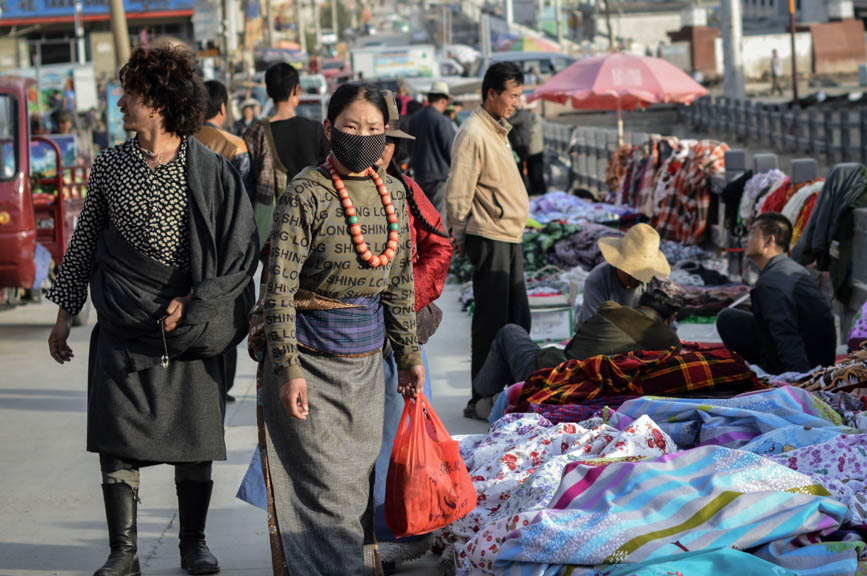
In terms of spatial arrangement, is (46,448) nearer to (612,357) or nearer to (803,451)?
(612,357)

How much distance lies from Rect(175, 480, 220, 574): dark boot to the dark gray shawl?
222 millimetres

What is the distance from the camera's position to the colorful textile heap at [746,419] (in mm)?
4918

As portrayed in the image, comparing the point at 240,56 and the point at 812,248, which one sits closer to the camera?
the point at 812,248

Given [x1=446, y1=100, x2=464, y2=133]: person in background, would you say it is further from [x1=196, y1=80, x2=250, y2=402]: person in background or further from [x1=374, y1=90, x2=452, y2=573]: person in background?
[x1=374, y1=90, x2=452, y2=573]: person in background

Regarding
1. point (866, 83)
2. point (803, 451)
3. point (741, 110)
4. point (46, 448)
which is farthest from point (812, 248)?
point (866, 83)

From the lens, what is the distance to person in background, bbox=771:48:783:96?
47.8 metres

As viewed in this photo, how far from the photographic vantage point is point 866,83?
135 ft

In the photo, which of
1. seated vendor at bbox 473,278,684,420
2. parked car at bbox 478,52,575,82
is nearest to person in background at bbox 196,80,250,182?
seated vendor at bbox 473,278,684,420

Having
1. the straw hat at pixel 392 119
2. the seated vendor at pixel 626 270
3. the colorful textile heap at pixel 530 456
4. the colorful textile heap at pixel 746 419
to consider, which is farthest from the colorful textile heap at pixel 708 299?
the straw hat at pixel 392 119

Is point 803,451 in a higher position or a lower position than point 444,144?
lower

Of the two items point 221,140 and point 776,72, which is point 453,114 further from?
point 776,72

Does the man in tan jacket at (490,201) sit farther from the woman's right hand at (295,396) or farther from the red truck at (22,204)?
the red truck at (22,204)

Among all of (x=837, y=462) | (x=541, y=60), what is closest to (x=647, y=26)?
(x=541, y=60)

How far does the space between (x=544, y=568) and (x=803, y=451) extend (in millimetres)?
1253
